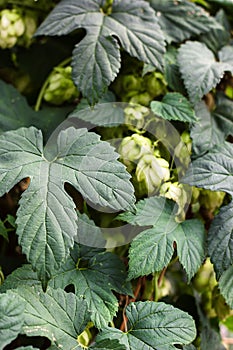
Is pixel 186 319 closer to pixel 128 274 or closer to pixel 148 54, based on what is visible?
pixel 128 274

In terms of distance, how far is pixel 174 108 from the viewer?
1.12 m

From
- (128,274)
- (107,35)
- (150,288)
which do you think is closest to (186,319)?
(128,274)

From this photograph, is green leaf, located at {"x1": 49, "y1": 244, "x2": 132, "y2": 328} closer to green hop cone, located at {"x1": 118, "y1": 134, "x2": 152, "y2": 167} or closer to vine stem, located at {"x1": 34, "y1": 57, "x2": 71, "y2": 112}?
green hop cone, located at {"x1": 118, "y1": 134, "x2": 152, "y2": 167}

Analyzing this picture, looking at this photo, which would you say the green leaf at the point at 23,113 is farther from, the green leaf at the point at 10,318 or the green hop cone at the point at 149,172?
the green leaf at the point at 10,318

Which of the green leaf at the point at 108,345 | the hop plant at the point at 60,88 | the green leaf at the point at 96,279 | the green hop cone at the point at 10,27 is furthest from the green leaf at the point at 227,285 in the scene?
the green hop cone at the point at 10,27

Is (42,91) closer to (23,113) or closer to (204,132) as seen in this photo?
(23,113)

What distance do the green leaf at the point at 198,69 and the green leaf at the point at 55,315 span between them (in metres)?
0.49

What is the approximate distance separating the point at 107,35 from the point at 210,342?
2.20 feet

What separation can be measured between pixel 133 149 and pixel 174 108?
130mm

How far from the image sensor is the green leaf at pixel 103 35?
41.9 inches

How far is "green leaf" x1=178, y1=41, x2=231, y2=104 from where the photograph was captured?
45.0 inches

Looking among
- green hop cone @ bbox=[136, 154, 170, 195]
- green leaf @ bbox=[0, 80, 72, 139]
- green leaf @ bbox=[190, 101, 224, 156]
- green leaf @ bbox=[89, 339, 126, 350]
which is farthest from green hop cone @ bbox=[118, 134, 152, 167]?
green leaf @ bbox=[89, 339, 126, 350]

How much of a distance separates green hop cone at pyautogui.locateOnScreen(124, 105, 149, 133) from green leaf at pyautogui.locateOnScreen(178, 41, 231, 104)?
0.10 m

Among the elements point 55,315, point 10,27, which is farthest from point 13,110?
point 55,315
